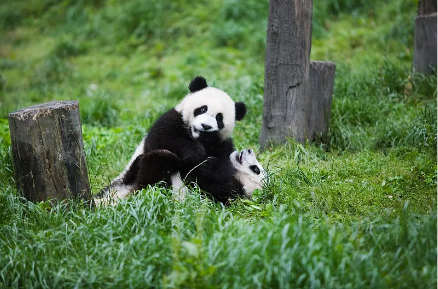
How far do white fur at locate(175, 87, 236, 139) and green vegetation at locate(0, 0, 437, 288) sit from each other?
673 millimetres

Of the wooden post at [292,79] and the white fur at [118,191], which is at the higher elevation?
the wooden post at [292,79]

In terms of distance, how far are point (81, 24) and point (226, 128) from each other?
9.05 meters

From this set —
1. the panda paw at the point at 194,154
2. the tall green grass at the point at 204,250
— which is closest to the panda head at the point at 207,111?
the panda paw at the point at 194,154

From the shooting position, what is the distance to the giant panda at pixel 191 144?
4.24 metres

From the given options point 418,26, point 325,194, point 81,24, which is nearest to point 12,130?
point 325,194

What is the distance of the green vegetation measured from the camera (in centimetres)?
284

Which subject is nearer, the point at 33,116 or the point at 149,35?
the point at 33,116

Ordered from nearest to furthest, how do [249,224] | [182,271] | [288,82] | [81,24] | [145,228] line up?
[182,271] → [145,228] → [249,224] → [288,82] → [81,24]

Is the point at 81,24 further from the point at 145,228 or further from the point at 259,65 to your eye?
the point at 145,228

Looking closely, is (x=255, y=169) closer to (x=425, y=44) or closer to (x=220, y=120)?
Result: (x=220, y=120)

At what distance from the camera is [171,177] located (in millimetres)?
4293

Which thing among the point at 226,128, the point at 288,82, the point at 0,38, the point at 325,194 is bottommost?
the point at 325,194

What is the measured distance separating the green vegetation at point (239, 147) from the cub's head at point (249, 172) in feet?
0.47

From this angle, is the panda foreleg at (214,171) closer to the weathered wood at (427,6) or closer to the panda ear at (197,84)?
the panda ear at (197,84)
